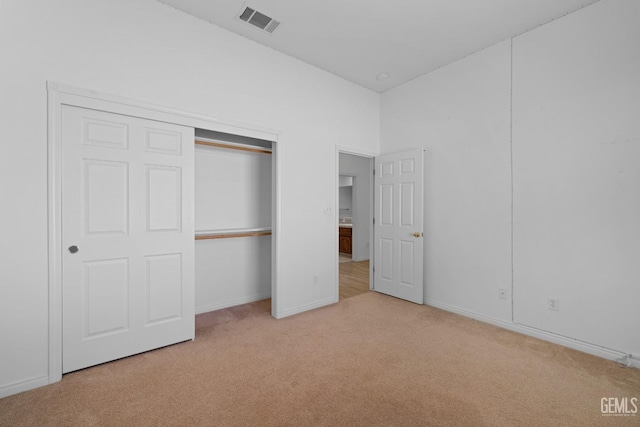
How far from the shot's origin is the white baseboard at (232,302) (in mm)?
3486

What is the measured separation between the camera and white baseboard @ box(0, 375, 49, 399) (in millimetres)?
1891

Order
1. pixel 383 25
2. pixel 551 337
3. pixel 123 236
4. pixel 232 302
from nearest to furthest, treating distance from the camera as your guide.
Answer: pixel 123 236, pixel 551 337, pixel 383 25, pixel 232 302

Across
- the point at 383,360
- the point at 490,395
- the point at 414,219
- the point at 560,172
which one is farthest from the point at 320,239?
the point at 560,172

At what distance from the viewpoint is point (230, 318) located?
329 centimetres

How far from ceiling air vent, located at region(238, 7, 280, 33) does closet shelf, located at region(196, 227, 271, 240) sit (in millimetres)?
2376

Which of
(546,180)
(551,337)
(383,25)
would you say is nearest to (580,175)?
(546,180)

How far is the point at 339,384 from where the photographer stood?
80.1 inches

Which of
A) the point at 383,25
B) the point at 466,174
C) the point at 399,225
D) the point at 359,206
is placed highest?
the point at 383,25

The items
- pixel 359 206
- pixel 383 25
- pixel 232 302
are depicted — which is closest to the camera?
pixel 383 25

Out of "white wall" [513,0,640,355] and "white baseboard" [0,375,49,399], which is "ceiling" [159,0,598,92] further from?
"white baseboard" [0,375,49,399]

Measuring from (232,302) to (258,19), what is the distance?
3.35 m

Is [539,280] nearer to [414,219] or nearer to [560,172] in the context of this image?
[560,172]

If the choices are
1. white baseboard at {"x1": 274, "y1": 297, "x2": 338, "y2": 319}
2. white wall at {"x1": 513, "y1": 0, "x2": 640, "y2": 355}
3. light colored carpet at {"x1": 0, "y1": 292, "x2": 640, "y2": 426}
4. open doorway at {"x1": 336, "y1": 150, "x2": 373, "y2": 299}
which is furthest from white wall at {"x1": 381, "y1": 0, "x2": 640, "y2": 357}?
open doorway at {"x1": 336, "y1": 150, "x2": 373, "y2": 299}

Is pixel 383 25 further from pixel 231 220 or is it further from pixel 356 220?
pixel 356 220
